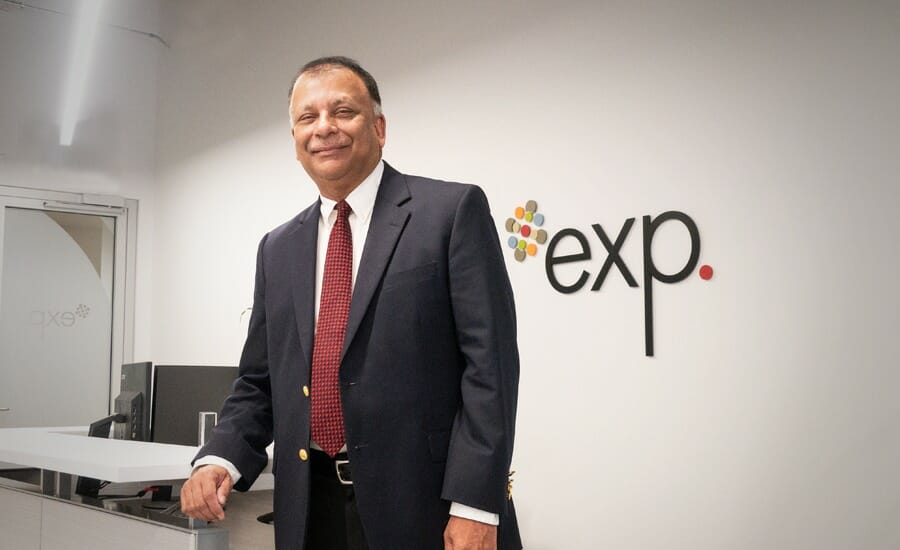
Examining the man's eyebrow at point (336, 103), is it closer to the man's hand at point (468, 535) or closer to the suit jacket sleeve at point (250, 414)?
the suit jacket sleeve at point (250, 414)

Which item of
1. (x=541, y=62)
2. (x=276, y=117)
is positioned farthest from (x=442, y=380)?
(x=276, y=117)

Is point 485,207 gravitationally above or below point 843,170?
below

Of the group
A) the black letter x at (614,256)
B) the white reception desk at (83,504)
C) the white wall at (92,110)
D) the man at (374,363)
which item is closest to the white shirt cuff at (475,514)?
the man at (374,363)

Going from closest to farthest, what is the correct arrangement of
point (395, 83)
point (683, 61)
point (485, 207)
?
point (485, 207)
point (683, 61)
point (395, 83)

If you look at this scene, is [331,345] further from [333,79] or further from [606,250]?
[606,250]

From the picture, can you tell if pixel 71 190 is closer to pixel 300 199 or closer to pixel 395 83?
pixel 300 199

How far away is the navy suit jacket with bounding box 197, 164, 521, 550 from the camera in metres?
1.29

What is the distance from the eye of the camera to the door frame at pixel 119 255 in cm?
625

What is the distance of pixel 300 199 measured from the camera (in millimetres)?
5062

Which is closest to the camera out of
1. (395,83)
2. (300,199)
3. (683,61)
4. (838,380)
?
(838,380)

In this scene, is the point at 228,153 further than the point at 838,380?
Yes

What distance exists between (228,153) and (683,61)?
11.3 feet

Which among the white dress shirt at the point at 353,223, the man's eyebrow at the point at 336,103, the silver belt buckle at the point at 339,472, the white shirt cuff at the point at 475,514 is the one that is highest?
the man's eyebrow at the point at 336,103

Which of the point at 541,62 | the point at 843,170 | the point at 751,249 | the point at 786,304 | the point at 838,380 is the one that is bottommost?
the point at 838,380
